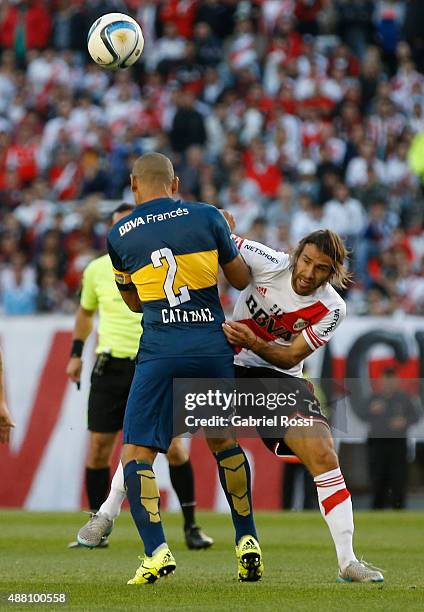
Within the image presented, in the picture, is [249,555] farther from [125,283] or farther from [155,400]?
[125,283]

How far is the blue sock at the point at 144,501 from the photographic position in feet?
23.9

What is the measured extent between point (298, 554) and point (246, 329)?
122 inches

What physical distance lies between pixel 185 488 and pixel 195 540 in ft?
1.35

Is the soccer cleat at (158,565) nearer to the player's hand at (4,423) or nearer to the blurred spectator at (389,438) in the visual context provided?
the player's hand at (4,423)

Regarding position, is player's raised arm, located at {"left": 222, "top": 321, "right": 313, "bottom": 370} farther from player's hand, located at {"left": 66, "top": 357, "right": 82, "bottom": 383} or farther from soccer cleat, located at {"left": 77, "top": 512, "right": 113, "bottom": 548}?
player's hand, located at {"left": 66, "top": 357, "right": 82, "bottom": 383}

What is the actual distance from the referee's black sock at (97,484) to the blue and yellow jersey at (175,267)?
3.86m

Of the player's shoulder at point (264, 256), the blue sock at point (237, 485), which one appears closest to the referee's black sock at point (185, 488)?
the blue sock at point (237, 485)

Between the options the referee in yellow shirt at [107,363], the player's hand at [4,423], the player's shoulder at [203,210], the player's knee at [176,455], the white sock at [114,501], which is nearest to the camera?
the player's shoulder at [203,210]

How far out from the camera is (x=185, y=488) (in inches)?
413

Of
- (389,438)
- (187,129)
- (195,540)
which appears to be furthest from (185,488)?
(187,129)

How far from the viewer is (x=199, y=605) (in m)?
6.65

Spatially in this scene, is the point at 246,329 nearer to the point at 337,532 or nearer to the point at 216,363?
the point at 216,363

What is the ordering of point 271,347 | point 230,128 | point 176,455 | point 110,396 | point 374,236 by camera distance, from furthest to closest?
1. point 230,128
2. point 374,236
3. point 110,396
4. point 176,455
5. point 271,347

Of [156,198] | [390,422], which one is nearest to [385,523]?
[390,422]
